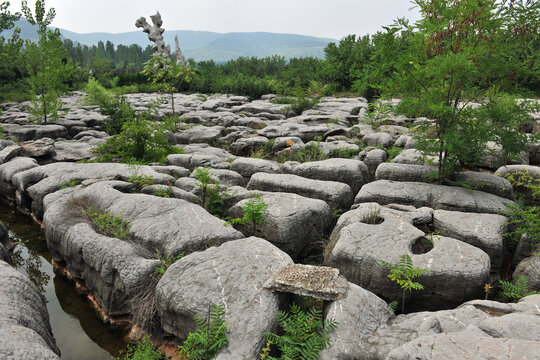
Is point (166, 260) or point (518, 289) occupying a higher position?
point (518, 289)

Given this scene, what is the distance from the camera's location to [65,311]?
6.64 meters

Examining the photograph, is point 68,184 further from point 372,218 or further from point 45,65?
point 45,65

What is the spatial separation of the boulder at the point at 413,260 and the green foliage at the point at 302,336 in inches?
59.9

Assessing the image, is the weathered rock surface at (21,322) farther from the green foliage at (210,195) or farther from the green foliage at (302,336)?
the green foliage at (210,195)

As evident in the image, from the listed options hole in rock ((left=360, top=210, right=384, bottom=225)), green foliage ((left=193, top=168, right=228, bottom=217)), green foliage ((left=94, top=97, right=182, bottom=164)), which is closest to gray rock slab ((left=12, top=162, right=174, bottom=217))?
green foliage ((left=193, top=168, right=228, bottom=217))

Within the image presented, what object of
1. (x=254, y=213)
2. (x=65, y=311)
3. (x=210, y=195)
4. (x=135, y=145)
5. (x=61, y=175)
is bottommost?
(x=65, y=311)

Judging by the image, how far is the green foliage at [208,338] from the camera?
4.24m

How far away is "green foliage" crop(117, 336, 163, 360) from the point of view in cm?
496

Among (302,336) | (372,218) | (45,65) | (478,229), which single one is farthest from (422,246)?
(45,65)

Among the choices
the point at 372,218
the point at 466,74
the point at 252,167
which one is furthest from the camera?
the point at 252,167

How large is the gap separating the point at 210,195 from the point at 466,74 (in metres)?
6.78

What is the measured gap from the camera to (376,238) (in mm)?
A: 6246

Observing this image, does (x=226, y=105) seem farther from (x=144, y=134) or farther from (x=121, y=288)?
(x=121, y=288)

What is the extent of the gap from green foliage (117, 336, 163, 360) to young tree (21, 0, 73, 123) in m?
17.8
